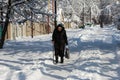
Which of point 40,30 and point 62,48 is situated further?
point 40,30

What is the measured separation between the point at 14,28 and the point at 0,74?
88.3 ft

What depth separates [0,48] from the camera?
23.9 metres

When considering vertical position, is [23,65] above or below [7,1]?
below

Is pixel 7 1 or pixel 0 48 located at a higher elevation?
pixel 7 1

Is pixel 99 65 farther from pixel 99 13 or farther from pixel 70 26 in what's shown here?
pixel 99 13

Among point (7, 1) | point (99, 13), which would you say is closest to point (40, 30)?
point (7, 1)

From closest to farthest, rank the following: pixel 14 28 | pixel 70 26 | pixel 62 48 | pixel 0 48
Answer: pixel 62 48, pixel 0 48, pixel 14 28, pixel 70 26

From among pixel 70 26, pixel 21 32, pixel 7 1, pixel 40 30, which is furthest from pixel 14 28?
pixel 70 26

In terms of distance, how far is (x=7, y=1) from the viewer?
24016 mm

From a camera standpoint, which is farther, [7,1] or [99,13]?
[99,13]

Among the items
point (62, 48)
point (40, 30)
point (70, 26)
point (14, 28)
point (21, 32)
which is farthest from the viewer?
point (70, 26)

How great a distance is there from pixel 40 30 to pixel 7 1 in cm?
2745

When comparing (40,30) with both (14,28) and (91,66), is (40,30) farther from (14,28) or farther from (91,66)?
(91,66)

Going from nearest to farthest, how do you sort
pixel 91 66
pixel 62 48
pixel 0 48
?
pixel 91 66, pixel 62 48, pixel 0 48
